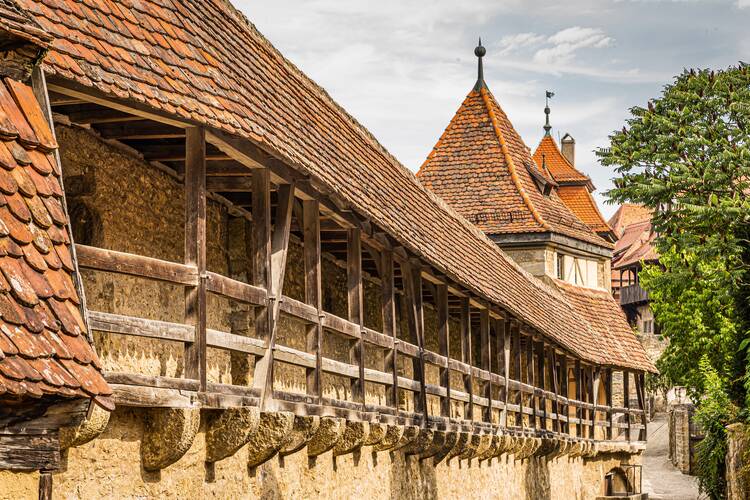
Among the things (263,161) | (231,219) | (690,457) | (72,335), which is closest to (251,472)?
(263,161)

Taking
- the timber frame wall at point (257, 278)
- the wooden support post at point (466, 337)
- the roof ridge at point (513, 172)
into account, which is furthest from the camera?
the roof ridge at point (513, 172)

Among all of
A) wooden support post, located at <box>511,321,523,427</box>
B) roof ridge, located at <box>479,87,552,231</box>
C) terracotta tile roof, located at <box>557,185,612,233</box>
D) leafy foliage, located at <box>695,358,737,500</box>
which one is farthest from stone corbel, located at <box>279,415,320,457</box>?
terracotta tile roof, located at <box>557,185,612,233</box>

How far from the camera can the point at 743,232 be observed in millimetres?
21312

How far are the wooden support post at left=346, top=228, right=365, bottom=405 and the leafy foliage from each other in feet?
41.0

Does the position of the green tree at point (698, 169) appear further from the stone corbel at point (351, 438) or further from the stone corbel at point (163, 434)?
the stone corbel at point (163, 434)

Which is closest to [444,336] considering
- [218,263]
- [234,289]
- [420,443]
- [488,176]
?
[420,443]

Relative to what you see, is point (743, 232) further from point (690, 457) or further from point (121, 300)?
point (690, 457)

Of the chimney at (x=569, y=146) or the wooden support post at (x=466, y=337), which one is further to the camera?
the chimney at (x=569, y=146)

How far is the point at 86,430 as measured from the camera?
6676 mm

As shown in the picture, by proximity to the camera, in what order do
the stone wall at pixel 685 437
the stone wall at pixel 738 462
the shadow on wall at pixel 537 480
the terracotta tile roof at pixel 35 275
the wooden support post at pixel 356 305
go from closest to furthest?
the terracotta tile roof at pixel 35 275 < the wooden support post at pixel 356 305 < the stone wall at pixel 738 462 < the shadow on wall at pixel 537 480 < the stone wall at pixel 685 437

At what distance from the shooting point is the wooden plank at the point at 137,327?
711 centimetres

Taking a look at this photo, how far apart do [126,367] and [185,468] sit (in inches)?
45.2

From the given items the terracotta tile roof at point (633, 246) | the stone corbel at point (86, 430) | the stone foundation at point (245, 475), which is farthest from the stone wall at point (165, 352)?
the terracotta tile roof at point (633, 246)

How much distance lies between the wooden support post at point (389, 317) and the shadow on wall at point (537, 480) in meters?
9.41
